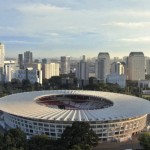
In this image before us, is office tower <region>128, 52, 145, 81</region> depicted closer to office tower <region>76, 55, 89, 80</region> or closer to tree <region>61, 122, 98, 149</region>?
office tower <region>76, 55, 89, 80</region>

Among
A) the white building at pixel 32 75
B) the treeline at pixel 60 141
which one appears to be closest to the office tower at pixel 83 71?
the white building at pixel 32 75

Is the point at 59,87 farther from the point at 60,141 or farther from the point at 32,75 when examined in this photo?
the point at 60,141

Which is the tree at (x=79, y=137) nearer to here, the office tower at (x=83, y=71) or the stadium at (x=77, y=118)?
the stadium at (x=77, y=118)

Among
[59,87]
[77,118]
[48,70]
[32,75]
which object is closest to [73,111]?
[77,118]

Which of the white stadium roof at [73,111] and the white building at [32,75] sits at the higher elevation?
the white building at [32,75]

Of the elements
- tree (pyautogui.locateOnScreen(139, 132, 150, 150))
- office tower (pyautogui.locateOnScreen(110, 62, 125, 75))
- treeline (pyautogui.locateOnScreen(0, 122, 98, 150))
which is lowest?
tree (pyautogui.locateOnScreen(139, 132, 150, 150))

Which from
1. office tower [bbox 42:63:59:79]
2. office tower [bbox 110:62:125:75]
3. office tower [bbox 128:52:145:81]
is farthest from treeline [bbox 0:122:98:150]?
office tower [bbox 110:62:125:75]

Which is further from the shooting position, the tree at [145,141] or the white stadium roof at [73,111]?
the white stadium roof at [73,111]

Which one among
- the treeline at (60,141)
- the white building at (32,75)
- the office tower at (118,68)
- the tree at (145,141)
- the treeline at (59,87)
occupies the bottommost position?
the tree at (145,141)
